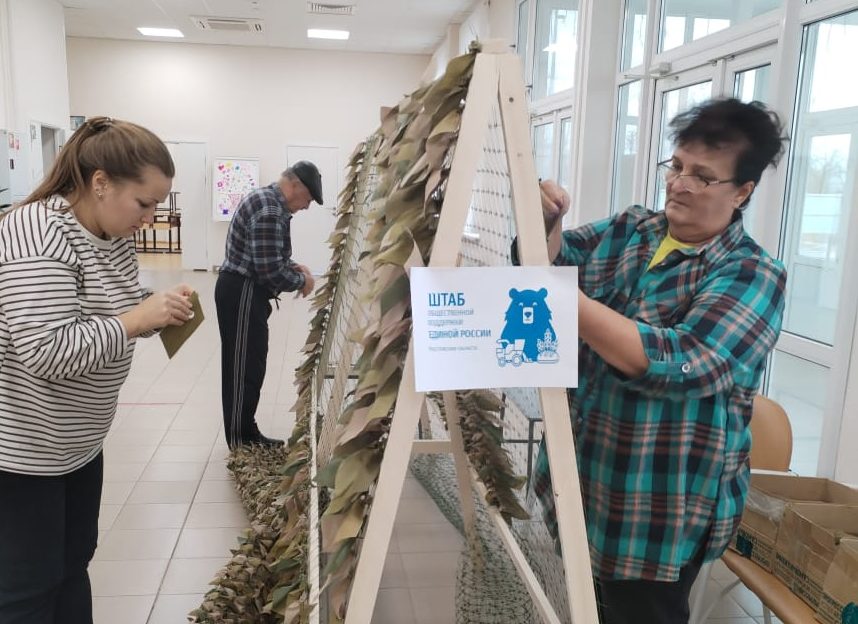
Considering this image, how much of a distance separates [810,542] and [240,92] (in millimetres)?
11183

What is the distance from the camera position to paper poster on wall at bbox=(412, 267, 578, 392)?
104 centimetres

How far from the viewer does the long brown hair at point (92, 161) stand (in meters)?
1.48

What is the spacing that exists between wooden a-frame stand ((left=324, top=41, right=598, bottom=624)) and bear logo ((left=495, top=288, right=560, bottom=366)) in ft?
0.19

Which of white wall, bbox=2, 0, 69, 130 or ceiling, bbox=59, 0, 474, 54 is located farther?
ceiling, bbox=59, 0, 474, 54

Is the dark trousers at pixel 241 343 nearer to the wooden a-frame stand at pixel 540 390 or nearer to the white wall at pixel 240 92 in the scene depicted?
the wooden a-frame stand at pixel 540 390

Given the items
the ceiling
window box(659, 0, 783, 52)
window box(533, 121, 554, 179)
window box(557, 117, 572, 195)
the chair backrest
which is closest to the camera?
the chair backrest

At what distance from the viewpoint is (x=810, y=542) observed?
189 centimetres

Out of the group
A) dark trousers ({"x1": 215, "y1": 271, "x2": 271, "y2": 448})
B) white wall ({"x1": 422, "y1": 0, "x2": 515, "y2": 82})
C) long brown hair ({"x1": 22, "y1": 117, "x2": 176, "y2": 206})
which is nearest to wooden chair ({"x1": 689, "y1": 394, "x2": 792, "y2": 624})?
long brown hair ({"x1": 22, "y1": 117, "x2": 176, "y2": 206})

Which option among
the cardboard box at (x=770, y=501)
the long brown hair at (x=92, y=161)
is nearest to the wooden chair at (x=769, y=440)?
the cardboard box at (x=770, y=501)

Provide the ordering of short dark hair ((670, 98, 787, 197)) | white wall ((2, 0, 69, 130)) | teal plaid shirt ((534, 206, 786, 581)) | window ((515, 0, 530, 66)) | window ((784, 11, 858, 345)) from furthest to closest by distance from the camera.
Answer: white wall ((2, 0, 69, 130)) < window ((515, 0, 530, 66)) < window ((784, 11, 858, 345)) < short dark hair ((670, 98, 787, 197)) < teal plaid shirt ((534, 206, 786, 581))

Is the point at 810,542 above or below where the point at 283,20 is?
below

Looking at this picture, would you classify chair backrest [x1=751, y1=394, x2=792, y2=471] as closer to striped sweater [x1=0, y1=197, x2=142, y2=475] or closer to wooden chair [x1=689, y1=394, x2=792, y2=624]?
wooden chair [x1=689, y1=394, x2=792, y2=624]

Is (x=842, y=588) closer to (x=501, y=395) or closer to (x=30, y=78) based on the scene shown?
(x=501, y=395)

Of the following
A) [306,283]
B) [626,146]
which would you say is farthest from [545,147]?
[306,283]
